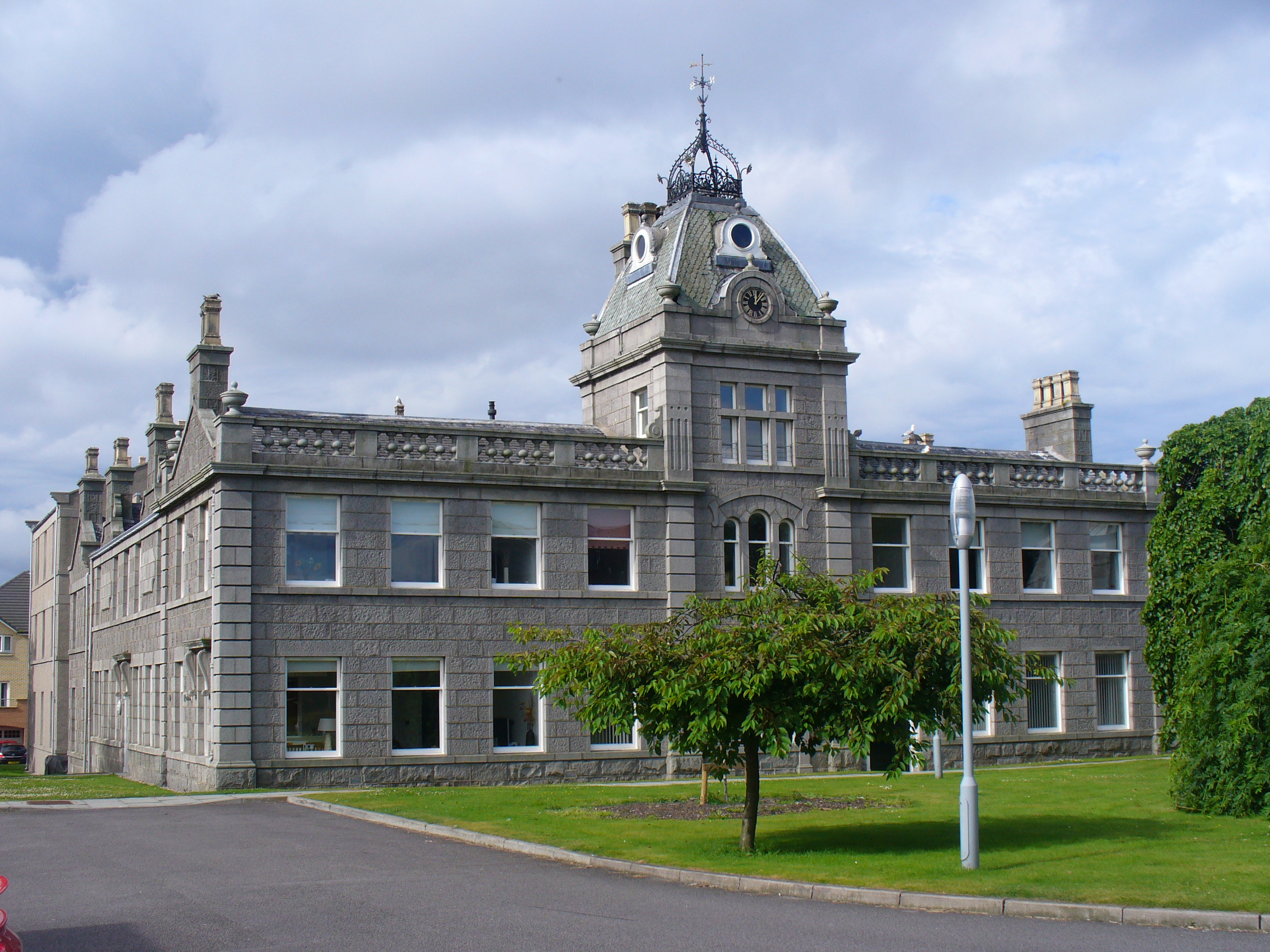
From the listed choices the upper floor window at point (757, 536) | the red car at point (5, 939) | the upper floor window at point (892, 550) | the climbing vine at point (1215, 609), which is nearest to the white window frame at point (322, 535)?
the upper floor window at point (757, 536)

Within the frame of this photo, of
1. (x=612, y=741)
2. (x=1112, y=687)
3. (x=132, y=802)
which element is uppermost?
(x=1112, y=687)

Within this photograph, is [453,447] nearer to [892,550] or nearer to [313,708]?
[313,708]

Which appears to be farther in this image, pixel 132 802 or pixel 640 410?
pixel 640 410

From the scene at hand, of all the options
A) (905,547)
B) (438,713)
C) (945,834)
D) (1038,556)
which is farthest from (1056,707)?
(945,834)

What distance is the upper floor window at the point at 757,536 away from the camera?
31.5 metres

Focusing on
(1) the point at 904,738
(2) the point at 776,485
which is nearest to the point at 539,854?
(1) the point at 904,738

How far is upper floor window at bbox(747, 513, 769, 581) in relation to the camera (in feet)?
103

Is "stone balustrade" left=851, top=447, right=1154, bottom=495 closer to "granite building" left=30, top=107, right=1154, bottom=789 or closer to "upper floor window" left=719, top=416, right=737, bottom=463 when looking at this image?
"granite building" left=30, top=107, right=1154, bottom=789

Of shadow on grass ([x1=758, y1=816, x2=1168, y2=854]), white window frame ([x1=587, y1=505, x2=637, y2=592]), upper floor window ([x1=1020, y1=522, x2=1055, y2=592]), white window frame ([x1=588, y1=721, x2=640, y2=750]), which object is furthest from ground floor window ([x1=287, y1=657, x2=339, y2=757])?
upper floor window ([x1=1020, y1=522, x2=1055, y2=592])

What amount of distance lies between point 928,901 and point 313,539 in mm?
17845

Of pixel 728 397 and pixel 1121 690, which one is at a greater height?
pixel 728 397

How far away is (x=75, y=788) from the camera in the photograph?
3098 cm

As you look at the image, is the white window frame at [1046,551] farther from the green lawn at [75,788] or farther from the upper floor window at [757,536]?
the green lawn at [75,788]

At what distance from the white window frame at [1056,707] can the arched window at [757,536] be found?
7.81 m
